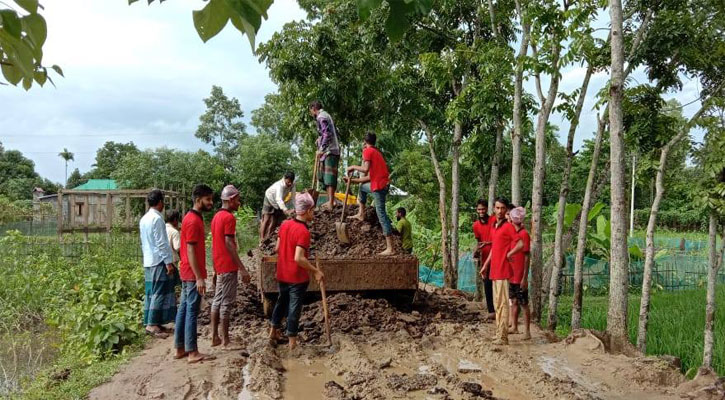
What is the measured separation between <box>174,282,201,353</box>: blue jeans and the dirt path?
22cm

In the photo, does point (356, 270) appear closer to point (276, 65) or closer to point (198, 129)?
point (276, 65)

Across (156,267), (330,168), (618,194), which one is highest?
(330,168)

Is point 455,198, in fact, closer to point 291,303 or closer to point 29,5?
point 291,303

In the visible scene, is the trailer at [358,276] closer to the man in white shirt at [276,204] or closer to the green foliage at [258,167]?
the man in white shirt at [276,204]

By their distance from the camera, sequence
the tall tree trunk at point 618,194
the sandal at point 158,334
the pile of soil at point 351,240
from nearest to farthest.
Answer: the tall tree trunk at point 618,194
the sandal at point 158,334
the pile of soil at point 351,240

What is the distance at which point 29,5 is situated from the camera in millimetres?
1430

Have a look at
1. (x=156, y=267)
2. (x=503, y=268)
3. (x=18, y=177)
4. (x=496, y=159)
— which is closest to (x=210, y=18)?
(x=503, y=268)

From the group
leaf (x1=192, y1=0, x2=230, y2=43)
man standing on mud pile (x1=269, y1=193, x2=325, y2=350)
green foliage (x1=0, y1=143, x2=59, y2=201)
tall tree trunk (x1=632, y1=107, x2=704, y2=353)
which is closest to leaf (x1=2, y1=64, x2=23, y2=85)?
leaf (x1=192, y1=0, x2=230, y2=43)

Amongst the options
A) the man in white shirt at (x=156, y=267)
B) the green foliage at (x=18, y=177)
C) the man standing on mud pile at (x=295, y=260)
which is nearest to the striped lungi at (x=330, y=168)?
the man in white shirt at (x=156, y=267)

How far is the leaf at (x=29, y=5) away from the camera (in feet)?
4.66

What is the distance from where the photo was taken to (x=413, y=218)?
21422mm

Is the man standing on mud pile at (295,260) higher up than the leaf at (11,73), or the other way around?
the leaf at (11,73)

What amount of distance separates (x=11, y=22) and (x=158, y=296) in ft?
20.3

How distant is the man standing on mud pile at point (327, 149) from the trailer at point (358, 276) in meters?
2.14
